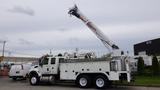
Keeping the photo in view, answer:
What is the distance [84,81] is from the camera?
22516 millimetres

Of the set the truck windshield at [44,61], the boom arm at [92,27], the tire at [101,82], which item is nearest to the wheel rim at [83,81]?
the tire at [101,82]

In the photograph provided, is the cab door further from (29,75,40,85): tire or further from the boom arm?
the boom arm

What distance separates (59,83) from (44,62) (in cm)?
254

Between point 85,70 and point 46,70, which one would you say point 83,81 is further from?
point 46,70

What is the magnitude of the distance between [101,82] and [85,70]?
5.41 ft

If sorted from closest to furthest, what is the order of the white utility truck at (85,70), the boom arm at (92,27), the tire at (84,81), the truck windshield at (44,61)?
1. the white utility truck at (85,70)
2. the tire at (84,81)
3. the truck windshield at (44,61)
4. the boom arm at (92,27)

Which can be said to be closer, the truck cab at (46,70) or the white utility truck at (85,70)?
the white utility truck at (85,70)

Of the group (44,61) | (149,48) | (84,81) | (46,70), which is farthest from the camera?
(149,48)

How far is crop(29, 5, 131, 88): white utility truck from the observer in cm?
2139

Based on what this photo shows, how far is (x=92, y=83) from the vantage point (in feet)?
73.0

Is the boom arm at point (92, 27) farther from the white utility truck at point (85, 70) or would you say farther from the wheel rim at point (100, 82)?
the wheel rim at point (100, 82)

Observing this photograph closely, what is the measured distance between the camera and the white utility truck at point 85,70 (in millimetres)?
21391

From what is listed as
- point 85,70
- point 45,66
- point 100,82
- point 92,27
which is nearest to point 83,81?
point 85,70

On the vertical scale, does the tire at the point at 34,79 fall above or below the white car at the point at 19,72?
below
